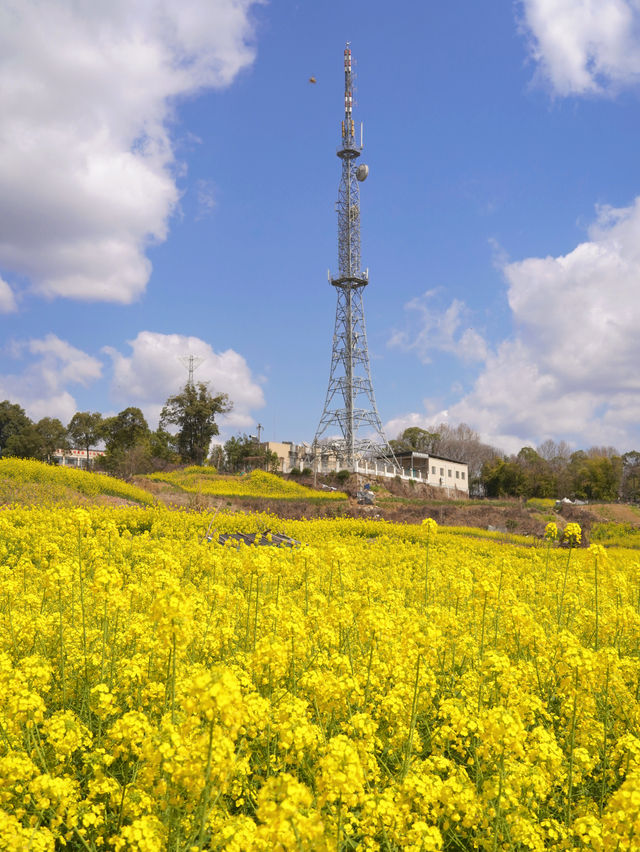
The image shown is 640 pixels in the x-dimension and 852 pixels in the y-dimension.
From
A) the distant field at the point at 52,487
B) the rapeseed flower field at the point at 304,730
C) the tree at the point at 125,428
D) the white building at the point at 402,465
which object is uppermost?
the tree at the point at 125,428

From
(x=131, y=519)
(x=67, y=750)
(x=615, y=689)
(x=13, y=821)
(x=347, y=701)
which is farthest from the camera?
(x=131, y=519)

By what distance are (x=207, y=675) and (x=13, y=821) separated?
1332 millimetres

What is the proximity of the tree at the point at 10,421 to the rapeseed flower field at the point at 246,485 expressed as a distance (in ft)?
99.5

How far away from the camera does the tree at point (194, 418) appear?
53.2 metres

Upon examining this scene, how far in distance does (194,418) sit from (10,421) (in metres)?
24.0

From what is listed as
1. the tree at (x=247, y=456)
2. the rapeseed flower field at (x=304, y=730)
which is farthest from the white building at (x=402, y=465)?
the rapeseed flower field at (x=304, y=730)

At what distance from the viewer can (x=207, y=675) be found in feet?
7.77

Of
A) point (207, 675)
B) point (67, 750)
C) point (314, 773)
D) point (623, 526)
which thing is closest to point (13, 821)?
point (67, 750)

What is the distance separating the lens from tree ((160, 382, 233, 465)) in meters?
53.2

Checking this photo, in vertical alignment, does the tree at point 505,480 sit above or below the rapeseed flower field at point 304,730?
above

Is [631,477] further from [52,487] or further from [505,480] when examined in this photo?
[52,487]

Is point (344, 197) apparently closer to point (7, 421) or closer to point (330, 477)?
point (330, 477)

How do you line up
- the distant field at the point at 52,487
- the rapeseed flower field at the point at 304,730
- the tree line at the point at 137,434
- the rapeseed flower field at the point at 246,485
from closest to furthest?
the rapeseed flower field at the point at 304,730 → the distant field at the point at 52,487 → the rapeseed flower field at the point at 246,485 → the tree line at the point at 137,434

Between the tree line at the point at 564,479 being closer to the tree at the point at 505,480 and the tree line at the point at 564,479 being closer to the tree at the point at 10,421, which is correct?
the tree at the point at 505,480
